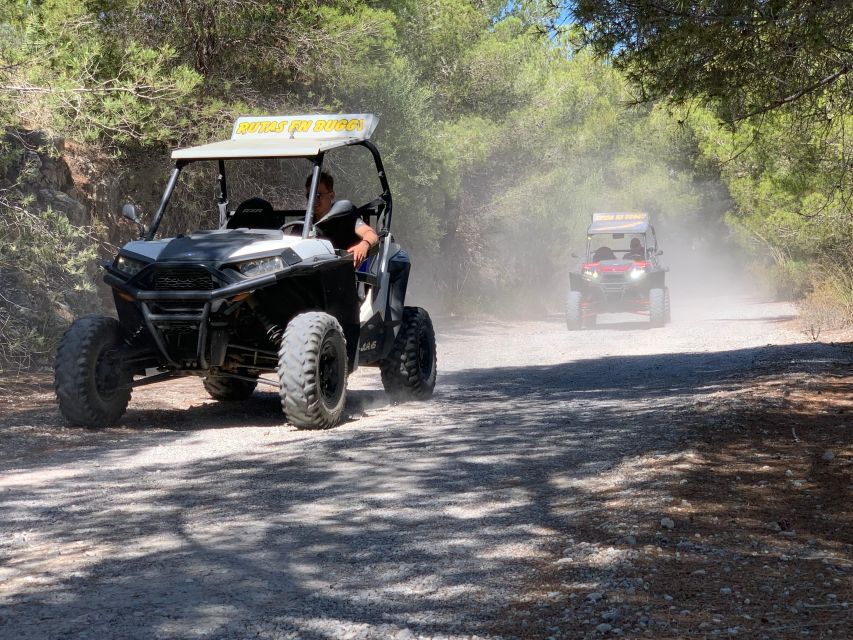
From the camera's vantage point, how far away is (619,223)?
2366 cm

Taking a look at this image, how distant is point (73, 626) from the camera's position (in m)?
3.46

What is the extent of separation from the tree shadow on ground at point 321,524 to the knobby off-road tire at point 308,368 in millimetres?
165

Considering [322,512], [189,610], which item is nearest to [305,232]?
[322,512]

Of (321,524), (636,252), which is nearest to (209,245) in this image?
(321,524)

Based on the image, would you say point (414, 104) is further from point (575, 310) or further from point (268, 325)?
point (268, 325)

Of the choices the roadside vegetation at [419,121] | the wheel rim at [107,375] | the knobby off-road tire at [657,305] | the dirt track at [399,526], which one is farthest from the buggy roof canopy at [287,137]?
the knobby off-road tire at [657,305]

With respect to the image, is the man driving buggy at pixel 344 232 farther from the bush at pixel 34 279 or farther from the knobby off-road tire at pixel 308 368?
the bush at pixel 34 279

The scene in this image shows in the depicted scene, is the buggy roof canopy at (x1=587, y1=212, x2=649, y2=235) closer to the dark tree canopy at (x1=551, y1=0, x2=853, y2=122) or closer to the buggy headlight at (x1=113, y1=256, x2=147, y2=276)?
the dark tree canopy at (x1=551, y1=0, x2=853, y2=122)

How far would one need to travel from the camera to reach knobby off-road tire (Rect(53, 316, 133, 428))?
7539 mm

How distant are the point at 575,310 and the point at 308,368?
14283 mm

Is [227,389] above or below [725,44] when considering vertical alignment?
below

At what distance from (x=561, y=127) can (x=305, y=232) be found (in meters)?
25.4

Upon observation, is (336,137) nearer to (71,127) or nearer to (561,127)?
(71,127)

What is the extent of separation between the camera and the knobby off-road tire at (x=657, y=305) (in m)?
21.0
